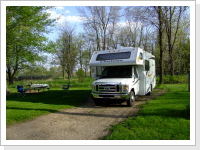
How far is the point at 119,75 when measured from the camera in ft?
30.2

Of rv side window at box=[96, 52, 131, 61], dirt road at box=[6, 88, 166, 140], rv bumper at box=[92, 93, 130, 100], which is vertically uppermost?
rv side window at box=[96, 52, 131, 61]

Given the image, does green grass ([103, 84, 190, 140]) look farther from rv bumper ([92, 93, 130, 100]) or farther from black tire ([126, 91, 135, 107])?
black tire ([126, 91, 135, 107])

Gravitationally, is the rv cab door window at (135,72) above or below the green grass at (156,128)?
above

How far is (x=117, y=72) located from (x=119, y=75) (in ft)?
0.94

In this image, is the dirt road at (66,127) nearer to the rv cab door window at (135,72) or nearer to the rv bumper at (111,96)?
the rv bumper at (111,96)

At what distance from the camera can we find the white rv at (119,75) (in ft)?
26.8

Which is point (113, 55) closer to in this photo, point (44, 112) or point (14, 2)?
point (44, 112)

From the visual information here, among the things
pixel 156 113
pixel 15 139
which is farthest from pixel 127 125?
pixel 15 139

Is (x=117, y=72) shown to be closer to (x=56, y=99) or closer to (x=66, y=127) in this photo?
(x=56, y=99)

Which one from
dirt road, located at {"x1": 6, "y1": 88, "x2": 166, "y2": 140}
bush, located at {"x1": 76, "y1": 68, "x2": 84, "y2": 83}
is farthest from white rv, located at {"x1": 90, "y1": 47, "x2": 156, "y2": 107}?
bush, located at {"x1": 76, "y1": 68, "x2": 84, "y2": 83}

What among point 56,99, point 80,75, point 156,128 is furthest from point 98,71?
point 80,75

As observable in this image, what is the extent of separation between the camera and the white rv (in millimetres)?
8164

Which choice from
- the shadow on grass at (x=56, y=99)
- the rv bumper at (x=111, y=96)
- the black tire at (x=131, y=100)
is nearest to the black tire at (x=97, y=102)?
the rv bumper at (x=111, y=96)

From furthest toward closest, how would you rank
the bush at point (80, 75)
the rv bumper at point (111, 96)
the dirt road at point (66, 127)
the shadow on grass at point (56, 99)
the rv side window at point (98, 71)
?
the bush at point (80, 75)
the rv side window at point (98, 71)
the shadow on grass at point (56, 99)
the rv bumper at point (111, 96)
the dirt road at point (66, 127)
